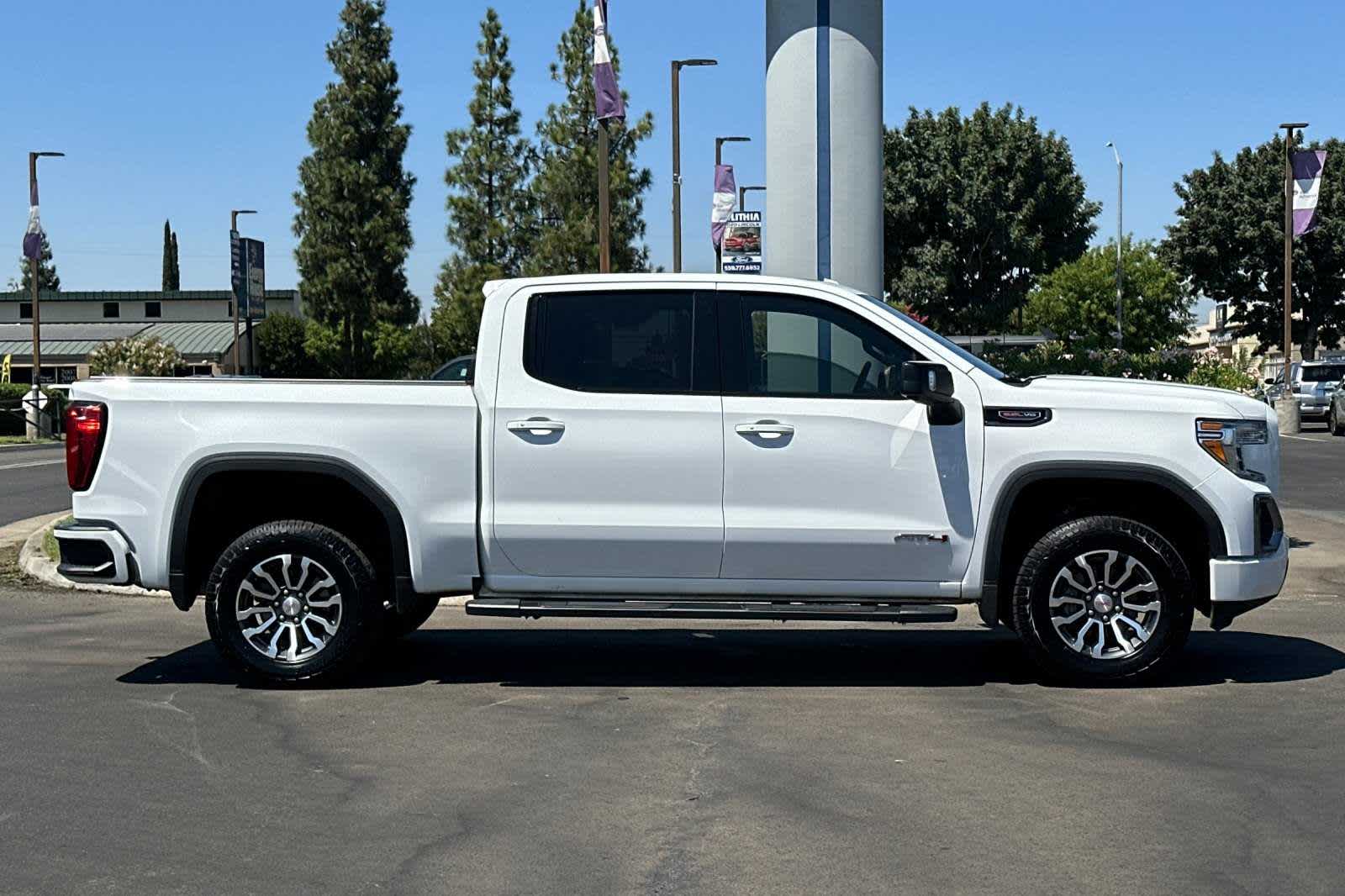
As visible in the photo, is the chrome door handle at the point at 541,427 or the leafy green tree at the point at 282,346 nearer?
the chrome door handle at the point at 541,427

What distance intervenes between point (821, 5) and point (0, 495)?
43.5 feet

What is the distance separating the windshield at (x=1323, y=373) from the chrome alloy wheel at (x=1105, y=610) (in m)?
35.4

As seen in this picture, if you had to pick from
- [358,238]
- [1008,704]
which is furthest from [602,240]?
[358,238]

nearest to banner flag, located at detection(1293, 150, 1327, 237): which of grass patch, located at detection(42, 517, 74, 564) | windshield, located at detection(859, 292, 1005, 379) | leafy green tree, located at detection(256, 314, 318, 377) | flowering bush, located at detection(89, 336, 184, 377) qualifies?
grass patch, located at detection(42, 517, 74, 564)

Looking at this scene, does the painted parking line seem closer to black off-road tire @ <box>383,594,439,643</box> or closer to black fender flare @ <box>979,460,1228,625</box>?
black off-road tire @ <box>383,594,439,643</box>

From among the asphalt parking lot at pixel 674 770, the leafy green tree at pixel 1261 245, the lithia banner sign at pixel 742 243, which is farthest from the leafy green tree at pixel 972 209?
the asphalt parking lot at pixel 674 770

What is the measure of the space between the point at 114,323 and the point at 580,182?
42.2m

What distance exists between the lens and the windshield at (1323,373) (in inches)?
1603

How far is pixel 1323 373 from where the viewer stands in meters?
41.0

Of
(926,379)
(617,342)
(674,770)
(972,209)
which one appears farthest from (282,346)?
(674,770)

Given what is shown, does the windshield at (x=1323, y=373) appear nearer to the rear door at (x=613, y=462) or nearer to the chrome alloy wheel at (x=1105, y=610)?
the chrome alloy wheel at (x=1105, y=610)

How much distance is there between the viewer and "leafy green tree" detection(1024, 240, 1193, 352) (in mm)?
81188

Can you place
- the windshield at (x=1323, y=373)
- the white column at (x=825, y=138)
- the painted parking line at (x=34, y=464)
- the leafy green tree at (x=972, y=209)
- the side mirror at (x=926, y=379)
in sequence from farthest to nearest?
the leafy green tree at (x=972, y=209) → the windshield at (x=1323, y=373) → the painted parking line at (x=34, y=464) → the white column at (x=825, y=138) → the side mirror at (x=926, y=379)

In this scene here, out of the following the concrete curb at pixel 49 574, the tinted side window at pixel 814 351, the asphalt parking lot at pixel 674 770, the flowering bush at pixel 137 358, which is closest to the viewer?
the asphalt parking lot at pixel 674 770
